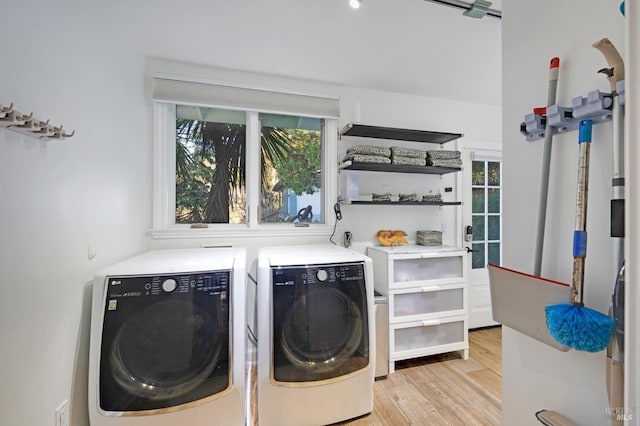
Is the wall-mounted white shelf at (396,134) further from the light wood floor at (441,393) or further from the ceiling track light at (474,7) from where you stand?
the light wood floor at (441,393)

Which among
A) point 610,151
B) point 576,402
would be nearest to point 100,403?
point 576,402

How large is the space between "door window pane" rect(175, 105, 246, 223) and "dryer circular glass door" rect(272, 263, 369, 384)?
1074 mm

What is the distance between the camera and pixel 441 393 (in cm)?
185

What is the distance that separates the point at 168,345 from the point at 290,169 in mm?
1627

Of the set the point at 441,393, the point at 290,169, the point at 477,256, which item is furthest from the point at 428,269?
the point at 290,169

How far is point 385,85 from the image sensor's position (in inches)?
97.0

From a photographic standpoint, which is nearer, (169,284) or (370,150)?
(169,284)

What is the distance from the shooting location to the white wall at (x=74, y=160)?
Answer: 0.96 metres

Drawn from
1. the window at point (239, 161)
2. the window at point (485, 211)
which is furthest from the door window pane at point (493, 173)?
the window at point (239, 161)

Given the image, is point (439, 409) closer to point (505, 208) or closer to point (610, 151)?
point (505, 208)

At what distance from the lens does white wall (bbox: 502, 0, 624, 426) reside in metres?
0.77

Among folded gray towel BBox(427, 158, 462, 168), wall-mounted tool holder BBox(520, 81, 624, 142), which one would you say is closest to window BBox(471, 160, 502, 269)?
folded gray towel BBox(427, 158, 462, 168)

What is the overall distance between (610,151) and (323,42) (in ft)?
5.64

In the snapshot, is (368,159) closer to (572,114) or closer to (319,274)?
(319,274)
